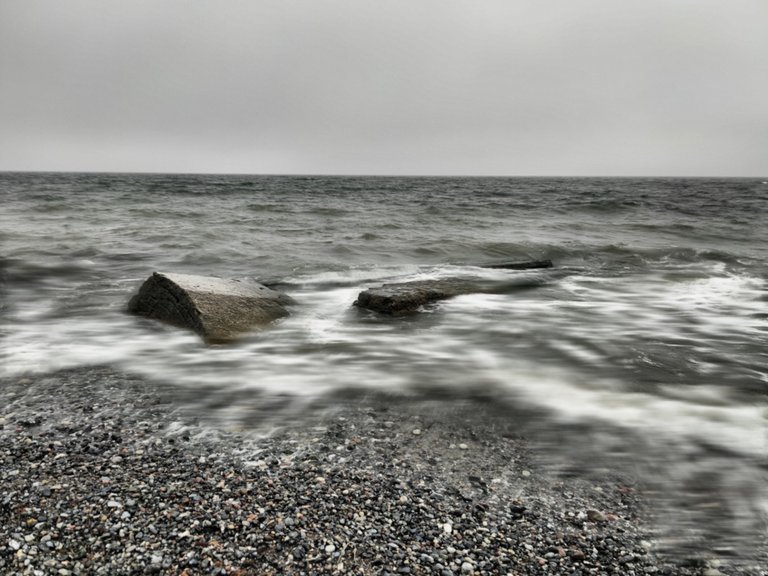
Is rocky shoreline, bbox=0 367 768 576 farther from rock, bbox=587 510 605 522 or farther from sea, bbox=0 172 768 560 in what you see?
sea, bbox=0 172 768 560

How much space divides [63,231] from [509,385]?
12.7m

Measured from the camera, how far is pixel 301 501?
2.23 meters

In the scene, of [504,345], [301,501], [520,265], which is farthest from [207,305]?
[520,265]

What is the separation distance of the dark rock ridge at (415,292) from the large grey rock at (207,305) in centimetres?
102

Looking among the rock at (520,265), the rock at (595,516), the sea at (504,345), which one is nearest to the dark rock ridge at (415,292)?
the sea at (504,345)

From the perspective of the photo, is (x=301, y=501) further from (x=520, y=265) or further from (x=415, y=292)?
(x=520, y=265)

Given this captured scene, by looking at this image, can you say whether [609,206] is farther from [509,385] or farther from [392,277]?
[509,385]

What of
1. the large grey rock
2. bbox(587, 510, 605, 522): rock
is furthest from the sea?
bbox(587, 510, 605, 522): rock

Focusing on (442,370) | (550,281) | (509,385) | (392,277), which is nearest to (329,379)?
(442,370)

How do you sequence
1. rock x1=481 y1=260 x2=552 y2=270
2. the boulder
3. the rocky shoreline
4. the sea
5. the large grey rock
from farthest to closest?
rock x1=481 y1=260 x2=552 y2=270 < the boulder < the large grey rock < the sea < the rocky shoreline

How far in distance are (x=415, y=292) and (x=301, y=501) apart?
4.12 metres

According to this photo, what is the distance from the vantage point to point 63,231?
1272 cm

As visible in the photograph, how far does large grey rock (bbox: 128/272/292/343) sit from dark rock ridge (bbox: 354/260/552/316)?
3.36 feet

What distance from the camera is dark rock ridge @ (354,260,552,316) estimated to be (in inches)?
232
